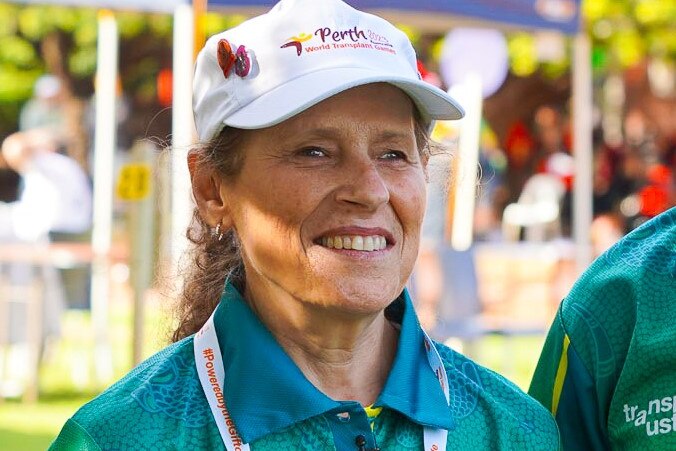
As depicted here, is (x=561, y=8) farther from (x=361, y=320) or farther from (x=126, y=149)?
(x=126, y=149)

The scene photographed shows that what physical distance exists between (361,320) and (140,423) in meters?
0.44

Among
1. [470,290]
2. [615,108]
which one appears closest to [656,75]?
[615,108]

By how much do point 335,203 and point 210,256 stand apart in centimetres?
51

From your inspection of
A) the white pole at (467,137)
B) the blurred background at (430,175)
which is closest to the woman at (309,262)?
the blurred background at (430,175)

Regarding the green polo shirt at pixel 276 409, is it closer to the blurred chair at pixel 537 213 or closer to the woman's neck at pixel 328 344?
the woman's neck at pixel 328 344

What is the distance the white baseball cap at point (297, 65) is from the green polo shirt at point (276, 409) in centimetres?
37

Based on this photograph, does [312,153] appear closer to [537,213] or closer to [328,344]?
[328,344]

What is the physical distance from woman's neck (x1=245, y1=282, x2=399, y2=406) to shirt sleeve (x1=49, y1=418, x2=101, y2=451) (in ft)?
1.30

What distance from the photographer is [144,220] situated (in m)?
6.34

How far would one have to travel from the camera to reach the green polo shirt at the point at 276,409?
7.29ft

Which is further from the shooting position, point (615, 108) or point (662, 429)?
point (615, 108)

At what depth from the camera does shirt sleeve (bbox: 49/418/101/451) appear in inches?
86.4

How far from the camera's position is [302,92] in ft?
7.39

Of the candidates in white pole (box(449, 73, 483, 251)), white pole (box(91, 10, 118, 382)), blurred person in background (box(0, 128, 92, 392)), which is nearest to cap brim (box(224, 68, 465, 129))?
white pole (box(449, 73, 483, 251))
